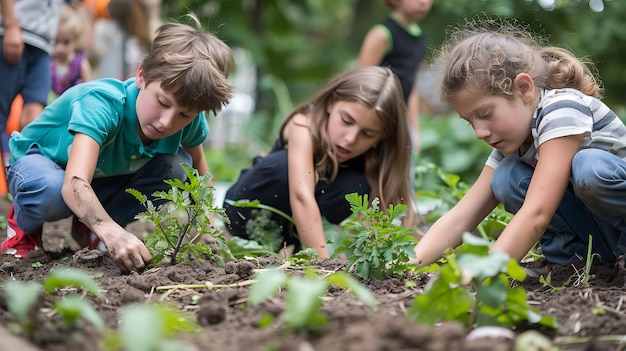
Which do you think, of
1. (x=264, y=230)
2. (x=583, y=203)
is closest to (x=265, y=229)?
(x=264, y=230)

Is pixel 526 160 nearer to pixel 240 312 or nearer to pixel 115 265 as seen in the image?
pixel 240 312

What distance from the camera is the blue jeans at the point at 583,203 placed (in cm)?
224

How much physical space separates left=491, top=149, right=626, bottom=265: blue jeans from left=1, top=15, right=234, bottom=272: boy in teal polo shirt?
3.52ft

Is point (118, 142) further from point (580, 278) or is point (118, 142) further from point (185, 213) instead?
point (580, 278)

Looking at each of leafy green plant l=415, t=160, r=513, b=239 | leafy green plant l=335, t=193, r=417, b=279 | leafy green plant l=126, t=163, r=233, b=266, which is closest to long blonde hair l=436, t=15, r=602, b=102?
leafy green plant l=335, t=193, r=417, b=279

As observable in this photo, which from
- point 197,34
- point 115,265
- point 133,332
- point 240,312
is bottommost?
point 115,265

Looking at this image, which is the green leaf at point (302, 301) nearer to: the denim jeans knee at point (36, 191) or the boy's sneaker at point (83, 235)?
the denim jeans knee at point (36, 191)

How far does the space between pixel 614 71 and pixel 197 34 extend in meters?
7.51

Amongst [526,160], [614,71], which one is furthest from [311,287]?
[614,71]

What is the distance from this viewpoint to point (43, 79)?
13.5 feet

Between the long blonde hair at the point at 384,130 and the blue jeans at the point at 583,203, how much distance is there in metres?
0.82

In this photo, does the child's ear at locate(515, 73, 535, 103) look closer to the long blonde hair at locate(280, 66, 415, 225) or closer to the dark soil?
the dark soil

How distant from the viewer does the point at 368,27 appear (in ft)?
31.9

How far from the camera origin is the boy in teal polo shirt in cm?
255
